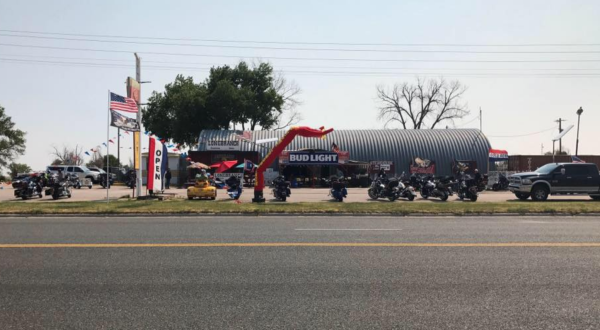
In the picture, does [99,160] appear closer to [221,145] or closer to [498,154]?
[221,145]

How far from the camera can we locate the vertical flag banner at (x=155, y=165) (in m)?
22.4

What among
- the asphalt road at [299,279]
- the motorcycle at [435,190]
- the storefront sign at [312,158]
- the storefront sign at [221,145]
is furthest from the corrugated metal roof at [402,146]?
the asphalt road at [299,279]

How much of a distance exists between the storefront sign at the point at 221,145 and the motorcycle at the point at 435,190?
23.3 metres

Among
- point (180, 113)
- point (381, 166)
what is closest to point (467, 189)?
point (381, 166)

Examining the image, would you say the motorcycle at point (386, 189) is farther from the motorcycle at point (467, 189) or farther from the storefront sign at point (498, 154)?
the storefront sign at point (498, 154)

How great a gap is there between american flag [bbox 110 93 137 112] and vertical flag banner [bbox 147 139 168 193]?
1.95 meters

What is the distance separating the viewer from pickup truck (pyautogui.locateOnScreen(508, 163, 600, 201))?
77.5 feet

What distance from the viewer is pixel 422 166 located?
43.5m

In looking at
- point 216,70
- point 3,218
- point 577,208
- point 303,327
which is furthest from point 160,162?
point 216,70

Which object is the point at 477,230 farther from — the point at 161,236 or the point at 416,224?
the point at 161,236

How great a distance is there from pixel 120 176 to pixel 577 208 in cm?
4386

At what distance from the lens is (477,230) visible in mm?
10992

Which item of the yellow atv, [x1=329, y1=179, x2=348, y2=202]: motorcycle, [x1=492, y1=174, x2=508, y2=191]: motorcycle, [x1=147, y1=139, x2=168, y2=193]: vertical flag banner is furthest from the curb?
[x1=492, y1=174, x2=508, y2=191]: motorcycle

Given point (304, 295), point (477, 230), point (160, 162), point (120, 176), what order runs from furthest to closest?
point (120, 176) → point (160, 162) → point (477, 230) → point (304, 295)
